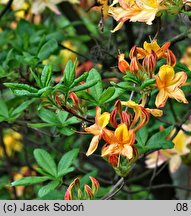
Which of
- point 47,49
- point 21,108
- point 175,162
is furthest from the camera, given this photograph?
point 175,162

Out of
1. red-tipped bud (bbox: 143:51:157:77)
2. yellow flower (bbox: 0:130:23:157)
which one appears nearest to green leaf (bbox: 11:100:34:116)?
red-tipped bud (bbox: 143:51:157:77)

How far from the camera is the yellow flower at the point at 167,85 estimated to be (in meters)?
1.17

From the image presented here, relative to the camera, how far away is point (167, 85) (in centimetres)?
118

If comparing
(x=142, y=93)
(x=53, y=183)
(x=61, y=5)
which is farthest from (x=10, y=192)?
(x=142, y=93)

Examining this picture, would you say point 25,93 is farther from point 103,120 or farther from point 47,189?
point 47,189

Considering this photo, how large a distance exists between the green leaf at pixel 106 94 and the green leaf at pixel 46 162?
24cm

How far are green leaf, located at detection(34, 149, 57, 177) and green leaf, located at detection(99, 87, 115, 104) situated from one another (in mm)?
242

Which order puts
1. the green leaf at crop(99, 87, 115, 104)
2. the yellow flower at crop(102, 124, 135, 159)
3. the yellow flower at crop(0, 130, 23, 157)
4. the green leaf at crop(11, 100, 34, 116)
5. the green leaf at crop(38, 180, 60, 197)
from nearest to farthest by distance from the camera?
the yellow flower at crop(102, 124, 135, 159) < the green leaf at crop(99, 87, 115, 104) < the green leaf at crop(38, 180, 60, 197) < the green leaf at crop(11, 100, 34, 116) < the yellow flower at crop(0, 130, 23, 157)

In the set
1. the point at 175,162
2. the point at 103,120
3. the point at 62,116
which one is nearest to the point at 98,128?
the point at 103,120

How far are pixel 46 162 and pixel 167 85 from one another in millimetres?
408

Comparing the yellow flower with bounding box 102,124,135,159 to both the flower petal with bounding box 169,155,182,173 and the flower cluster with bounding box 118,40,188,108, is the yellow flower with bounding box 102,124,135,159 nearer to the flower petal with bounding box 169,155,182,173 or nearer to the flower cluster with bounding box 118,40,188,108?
the flower cluster with bounding box 118,40,188,108

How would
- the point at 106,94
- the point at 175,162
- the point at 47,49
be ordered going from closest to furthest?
1. the point at 106,94
2. the point at 47,49
3. the point at 175,162

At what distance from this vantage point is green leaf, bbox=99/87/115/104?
124cm
